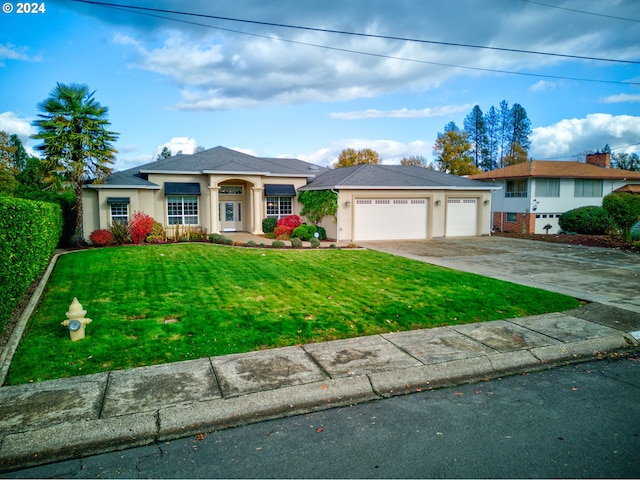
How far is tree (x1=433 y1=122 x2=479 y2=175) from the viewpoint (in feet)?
155

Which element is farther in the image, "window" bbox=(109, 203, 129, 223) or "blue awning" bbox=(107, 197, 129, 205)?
"window" bbox=(109, 203, 129, 223)

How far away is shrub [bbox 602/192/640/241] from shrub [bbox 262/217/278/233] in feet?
56.2

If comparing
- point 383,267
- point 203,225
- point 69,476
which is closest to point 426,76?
point 383,267

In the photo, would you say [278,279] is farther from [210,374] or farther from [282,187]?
[282,187]

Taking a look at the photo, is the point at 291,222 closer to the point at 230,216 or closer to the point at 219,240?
the point at 219,240

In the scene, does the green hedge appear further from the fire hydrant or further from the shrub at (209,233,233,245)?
the shrub at (209,233,233,245)

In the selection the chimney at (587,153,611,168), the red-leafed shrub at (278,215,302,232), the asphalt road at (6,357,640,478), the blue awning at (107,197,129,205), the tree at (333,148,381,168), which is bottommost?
the asphalt road at (6,357,640,478)

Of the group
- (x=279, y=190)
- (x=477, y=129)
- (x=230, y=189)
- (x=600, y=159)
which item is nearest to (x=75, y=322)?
(x=279, y=190)

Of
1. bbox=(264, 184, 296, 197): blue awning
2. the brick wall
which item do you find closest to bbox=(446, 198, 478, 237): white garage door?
the brick wall

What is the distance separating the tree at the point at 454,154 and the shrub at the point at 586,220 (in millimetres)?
20467

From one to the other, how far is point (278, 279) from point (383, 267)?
3.64 m

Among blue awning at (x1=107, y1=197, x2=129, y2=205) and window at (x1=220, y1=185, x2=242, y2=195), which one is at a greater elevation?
window at (x1=220, y1=185, x2=242, y2=195)

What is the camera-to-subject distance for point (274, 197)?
24953mm

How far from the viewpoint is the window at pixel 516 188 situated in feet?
96.2
